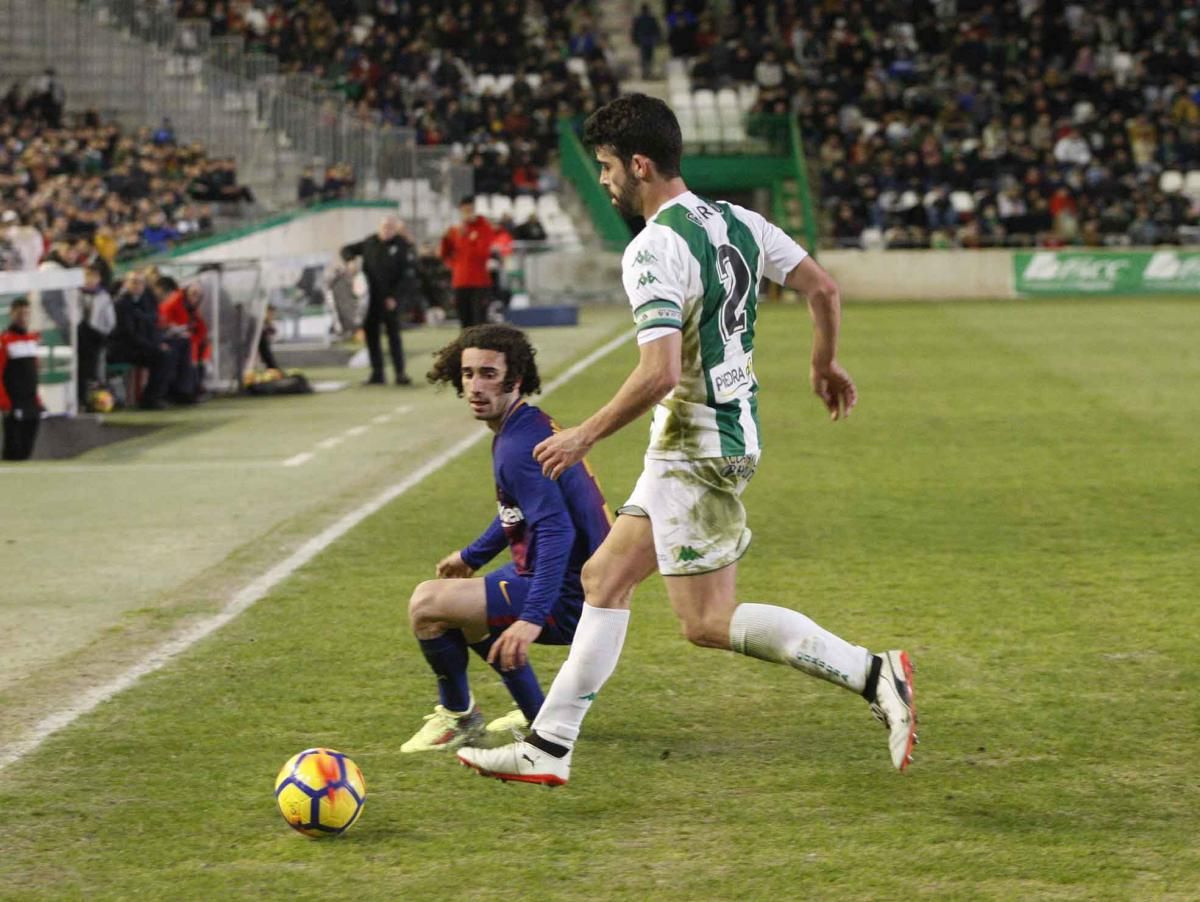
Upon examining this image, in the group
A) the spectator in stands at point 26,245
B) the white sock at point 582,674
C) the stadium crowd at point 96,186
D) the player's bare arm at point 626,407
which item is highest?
the stadium crowd at point 96,186

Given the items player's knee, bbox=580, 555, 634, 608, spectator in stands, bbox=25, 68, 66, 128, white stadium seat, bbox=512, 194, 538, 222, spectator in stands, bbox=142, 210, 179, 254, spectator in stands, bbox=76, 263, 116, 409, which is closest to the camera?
player's knee, bbox=580, 555, 634, 608

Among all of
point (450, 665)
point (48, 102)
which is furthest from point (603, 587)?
point (48, 102)

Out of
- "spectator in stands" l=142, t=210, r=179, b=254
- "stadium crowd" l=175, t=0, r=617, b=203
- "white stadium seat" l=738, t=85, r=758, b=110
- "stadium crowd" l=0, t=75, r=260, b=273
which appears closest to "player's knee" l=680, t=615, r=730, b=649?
"stadium crowd" l=0, t=75, r=260, b=273

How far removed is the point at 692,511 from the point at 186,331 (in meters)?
14.6

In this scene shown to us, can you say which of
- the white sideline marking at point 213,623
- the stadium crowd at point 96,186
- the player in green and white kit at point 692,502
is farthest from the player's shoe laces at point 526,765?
the stadium crowd at point 96,186

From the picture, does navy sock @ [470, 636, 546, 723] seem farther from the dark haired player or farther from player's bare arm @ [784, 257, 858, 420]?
player's bare arm @ [784, 257, 858, 420]

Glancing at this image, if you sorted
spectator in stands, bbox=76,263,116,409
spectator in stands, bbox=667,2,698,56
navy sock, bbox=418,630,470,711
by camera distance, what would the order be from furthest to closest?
spectator in stands, bbox=667,2,698,56 → spectator in stands, bbox=76,263,116,409 → navy sock, bbox=418,630,470,711

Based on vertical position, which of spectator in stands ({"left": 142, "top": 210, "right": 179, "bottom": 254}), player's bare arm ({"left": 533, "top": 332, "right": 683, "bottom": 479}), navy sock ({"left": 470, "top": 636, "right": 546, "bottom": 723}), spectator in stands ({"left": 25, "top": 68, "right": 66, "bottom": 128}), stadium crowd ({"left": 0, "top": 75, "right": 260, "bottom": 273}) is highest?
spectator in stands ({"left": 25, "top": 68, "right": 66, "bottom": 128})

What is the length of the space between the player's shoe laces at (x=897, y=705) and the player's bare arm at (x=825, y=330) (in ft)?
2.81

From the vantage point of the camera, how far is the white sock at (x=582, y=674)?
523 cm

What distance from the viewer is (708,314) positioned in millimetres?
5148

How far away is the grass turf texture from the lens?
4621mm

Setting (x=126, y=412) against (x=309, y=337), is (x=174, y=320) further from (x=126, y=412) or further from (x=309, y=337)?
(x=309, y=337)

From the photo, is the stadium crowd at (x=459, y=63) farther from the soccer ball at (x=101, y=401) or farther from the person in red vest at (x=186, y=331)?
the soccer ball at (x=101, y=401)
